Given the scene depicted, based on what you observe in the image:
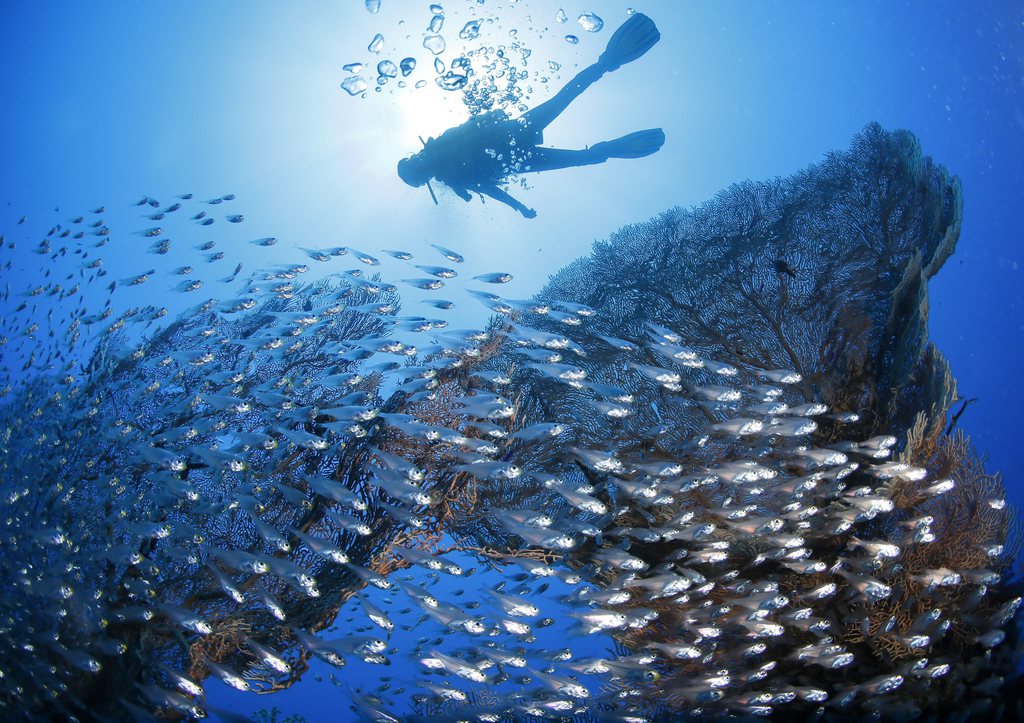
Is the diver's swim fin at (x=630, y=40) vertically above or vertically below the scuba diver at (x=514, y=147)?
above

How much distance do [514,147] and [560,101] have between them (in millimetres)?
1228

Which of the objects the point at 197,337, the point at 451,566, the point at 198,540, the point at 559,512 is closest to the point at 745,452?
the point at 559,512

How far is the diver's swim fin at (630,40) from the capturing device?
8562 mm

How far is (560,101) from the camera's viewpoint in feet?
27.8

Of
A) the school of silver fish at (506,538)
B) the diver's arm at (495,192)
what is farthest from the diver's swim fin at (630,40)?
the school of silver fish at (506,538)

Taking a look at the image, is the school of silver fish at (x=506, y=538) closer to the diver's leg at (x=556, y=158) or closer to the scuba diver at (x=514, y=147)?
the scuba diver at (x=514, y=147)

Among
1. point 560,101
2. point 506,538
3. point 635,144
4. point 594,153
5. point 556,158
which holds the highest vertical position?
point 560,101

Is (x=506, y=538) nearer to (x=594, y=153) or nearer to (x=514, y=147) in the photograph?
(x=514, y=147)

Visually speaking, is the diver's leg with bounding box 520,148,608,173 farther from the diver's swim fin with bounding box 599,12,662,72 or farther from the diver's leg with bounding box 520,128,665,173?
the diver's swim fin with bounding box 599,12,662,72

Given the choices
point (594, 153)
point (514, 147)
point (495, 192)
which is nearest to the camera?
point (514, 147)

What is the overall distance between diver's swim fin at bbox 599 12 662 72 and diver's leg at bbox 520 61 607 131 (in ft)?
0.66

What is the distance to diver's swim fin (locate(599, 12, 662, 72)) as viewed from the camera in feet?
28.1

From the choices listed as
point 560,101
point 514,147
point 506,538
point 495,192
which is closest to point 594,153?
point 560,101

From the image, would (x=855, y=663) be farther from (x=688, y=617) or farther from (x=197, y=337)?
(x=197, y=337)
